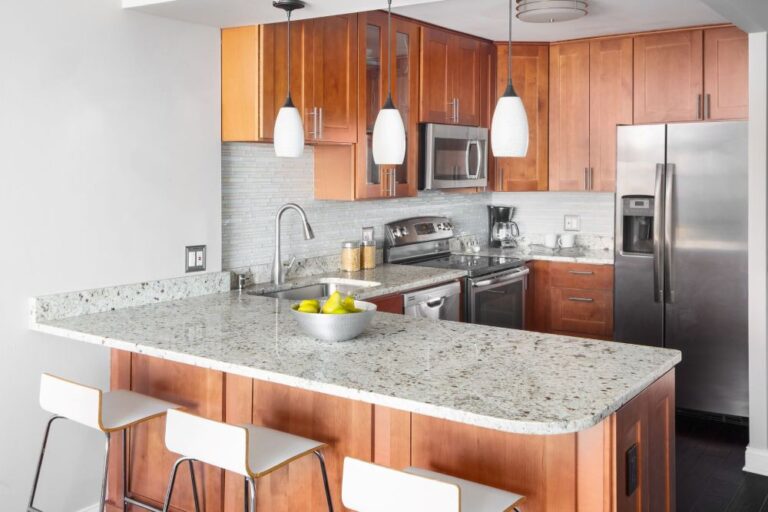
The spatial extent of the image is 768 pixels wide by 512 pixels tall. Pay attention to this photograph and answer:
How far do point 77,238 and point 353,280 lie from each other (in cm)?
147

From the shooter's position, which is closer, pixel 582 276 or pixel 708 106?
pixel 708 106

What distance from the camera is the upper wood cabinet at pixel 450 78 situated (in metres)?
4.56

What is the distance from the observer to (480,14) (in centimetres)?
435

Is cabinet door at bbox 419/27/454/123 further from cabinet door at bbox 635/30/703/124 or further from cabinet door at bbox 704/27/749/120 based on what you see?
cabinet door at bbox 704/27/749/120

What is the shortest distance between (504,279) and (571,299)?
0.61 meters

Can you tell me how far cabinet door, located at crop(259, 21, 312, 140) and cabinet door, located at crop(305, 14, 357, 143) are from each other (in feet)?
0.24

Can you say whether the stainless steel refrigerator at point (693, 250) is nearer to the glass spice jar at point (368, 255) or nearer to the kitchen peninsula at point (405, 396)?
the glass spice jar at point (368, 255)

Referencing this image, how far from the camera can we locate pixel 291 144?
2.80 metres

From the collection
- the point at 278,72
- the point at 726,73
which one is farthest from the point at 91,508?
the point at 726,73

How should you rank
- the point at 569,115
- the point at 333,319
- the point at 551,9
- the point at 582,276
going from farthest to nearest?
1. the point at 569,115
2. the point at 582,276
3. the point at 551,9
4. the point at 333,319

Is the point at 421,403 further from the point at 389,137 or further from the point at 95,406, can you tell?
the point at 95,406

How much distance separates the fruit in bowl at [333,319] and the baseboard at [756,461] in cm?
231

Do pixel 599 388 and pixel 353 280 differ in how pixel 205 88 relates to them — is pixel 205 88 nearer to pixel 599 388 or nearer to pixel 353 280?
pixel 353 280

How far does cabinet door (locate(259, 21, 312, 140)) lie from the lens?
3.40m
